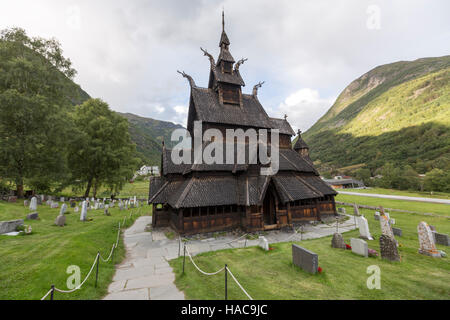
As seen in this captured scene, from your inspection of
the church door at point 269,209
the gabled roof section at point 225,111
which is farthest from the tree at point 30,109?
the church door at point 269,209

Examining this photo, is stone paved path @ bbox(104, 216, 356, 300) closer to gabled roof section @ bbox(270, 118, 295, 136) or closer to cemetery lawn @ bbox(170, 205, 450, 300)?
cemetery lawn @ bbox(170, 205, 450, 300)

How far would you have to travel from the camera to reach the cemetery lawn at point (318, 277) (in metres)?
6.05

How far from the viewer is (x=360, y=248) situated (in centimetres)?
950

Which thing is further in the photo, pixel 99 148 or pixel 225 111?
pixel 99 148

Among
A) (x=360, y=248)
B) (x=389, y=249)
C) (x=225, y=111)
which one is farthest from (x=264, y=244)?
(x=225, y=111)

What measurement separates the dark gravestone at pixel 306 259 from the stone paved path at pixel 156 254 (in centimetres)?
434

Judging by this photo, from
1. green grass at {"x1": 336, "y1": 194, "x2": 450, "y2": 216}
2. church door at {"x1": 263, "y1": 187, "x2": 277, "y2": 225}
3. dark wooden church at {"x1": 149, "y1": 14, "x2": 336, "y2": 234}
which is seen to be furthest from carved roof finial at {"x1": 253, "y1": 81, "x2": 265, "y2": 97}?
green grass at {"x1": 336, "y1": 194, "x2": 450, "y2": 216}

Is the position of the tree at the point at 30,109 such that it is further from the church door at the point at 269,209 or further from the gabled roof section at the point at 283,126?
the gabled roof section at the point at 283,126

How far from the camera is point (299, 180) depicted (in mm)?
18609

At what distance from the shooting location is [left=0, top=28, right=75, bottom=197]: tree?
19969 mm

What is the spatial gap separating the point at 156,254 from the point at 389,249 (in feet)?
41.6

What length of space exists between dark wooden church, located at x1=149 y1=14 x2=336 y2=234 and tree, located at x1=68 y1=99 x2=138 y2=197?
58.1 feet

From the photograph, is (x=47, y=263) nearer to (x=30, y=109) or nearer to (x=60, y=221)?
(x=60, y=221)

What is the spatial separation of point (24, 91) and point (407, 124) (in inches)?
7659
